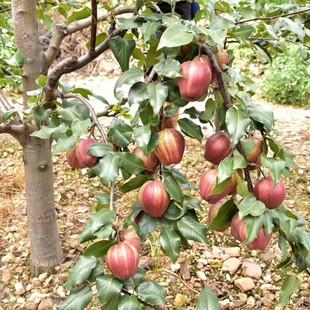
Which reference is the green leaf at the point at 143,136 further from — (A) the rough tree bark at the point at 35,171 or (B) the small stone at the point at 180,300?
(B) the small stone at the point at 180,300

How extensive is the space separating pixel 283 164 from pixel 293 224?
118 mm

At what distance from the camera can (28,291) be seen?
150 cm

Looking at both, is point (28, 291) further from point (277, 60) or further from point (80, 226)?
point (277, 60)

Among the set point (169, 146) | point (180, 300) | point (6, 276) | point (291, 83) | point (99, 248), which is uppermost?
point (169, 146)

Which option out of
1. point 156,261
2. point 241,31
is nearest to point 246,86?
point 241,31

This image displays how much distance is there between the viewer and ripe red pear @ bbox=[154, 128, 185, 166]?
65cm

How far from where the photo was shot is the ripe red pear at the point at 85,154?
2.41 ft

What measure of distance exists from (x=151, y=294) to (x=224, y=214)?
15 centimetres

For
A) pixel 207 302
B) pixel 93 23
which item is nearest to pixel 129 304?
pixel 207 302

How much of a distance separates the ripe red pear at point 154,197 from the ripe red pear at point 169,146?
0.11 feet

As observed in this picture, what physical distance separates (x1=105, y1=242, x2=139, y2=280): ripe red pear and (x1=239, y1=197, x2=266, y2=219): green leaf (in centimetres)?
14

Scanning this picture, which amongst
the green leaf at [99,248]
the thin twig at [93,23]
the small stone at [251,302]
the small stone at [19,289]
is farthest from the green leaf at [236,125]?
the small stone at [19,289]

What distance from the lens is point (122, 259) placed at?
61 cm

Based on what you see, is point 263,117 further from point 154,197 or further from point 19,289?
point 19,289
